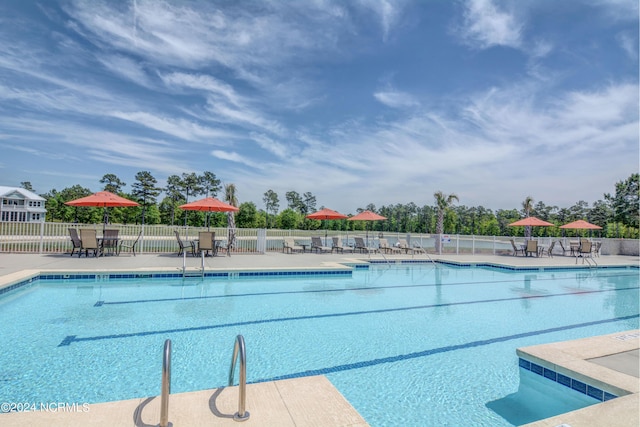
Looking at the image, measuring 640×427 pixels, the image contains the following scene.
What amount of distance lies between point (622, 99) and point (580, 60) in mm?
1978

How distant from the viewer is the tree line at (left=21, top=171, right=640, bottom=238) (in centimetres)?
3541

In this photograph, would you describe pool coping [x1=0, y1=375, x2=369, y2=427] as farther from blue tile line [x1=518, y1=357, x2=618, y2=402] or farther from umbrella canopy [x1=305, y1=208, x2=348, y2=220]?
umbrella canopy [x1=305, y1=208, x2=348, y2=220]

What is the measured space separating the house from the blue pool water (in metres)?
43.7

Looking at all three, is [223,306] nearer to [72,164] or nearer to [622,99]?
[622,99]

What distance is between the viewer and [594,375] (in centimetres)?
278

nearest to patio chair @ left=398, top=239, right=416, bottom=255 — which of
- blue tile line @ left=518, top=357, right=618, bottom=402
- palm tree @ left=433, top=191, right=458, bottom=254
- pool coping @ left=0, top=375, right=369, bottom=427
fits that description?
palm tree @ left=433, top=191, right=458, bottom=254

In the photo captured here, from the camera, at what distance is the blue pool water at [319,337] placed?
10.4ft

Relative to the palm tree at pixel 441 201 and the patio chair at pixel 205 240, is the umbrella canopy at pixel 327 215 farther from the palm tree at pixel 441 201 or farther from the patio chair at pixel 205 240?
the palm tree at pixel 441 201

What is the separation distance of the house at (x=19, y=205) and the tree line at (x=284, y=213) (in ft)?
7.00

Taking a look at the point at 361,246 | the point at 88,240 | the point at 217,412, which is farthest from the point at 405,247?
the point at 217,412

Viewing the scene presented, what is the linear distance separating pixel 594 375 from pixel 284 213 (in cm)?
3570

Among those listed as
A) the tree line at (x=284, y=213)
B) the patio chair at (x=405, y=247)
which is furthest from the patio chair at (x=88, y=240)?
the tree line at (x=284, y=213)

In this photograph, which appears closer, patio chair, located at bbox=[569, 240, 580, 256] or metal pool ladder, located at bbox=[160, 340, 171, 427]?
metal pool ladder, located at bbox=[160, 340, 171, 427]

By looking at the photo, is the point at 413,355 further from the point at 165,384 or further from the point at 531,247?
the point at 531,247
